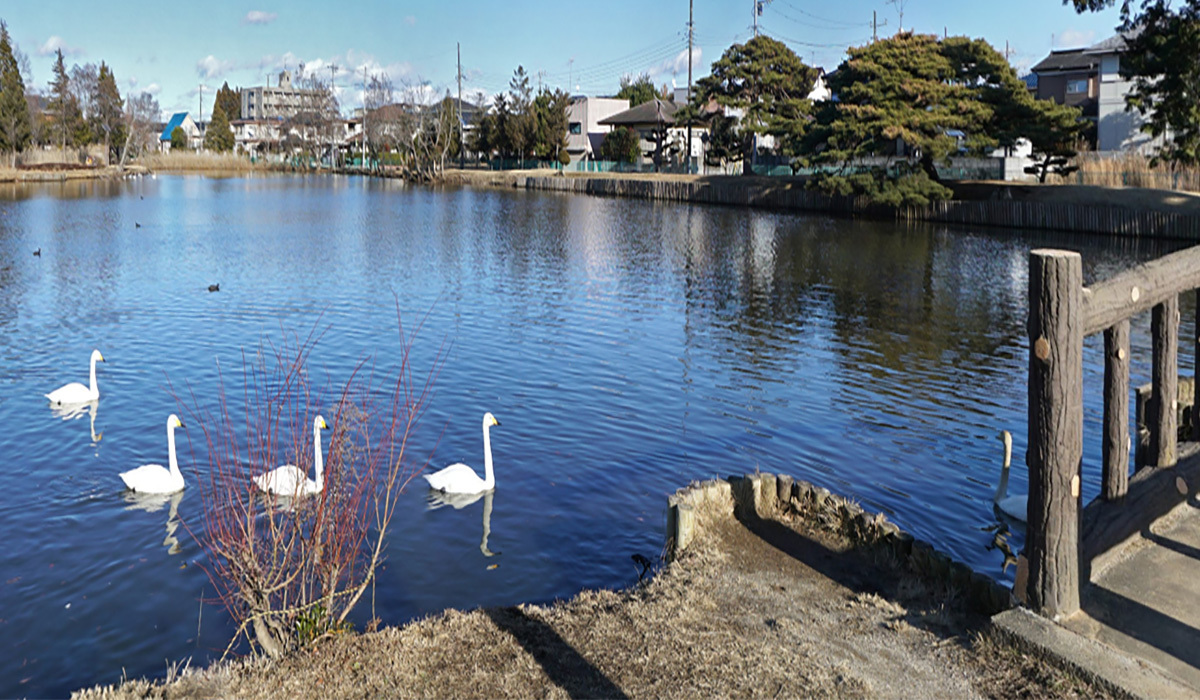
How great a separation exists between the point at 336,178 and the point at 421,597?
9159 cm

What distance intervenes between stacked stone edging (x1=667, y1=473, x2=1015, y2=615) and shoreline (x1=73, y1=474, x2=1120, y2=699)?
33 mm

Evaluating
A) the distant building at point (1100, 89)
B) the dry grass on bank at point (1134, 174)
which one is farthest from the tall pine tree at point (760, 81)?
the dry grass on bank at point (1134, 174)

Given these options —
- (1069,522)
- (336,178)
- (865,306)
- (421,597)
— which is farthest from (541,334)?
(336,178)

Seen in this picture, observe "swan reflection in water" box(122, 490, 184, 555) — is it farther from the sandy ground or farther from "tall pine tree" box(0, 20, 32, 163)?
"tall pine tree" box(0, 20, 32, 163)

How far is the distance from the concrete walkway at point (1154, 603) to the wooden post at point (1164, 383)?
0.54 meters

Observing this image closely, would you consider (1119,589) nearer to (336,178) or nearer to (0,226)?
(0,226)

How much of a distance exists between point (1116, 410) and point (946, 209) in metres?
38.6

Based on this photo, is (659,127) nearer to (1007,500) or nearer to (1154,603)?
(1007,500)

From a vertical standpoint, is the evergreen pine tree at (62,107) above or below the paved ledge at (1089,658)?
above

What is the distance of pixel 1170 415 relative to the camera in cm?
686

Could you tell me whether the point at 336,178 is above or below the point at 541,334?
above

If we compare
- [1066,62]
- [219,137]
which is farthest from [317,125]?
[1066,62]

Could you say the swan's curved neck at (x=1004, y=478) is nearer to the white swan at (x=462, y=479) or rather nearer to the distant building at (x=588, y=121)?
the white swan at (x=462, y=479)

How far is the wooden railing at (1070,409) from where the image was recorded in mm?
5258
